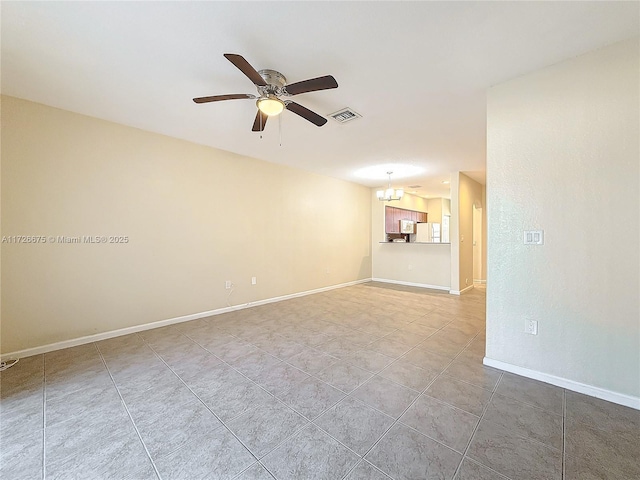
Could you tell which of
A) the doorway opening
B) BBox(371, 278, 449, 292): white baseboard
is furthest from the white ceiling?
the doorway opening

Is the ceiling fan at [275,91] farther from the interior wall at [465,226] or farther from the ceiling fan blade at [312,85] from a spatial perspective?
the interior wall at [465,226]

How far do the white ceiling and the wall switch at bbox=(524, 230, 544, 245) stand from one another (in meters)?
1.35

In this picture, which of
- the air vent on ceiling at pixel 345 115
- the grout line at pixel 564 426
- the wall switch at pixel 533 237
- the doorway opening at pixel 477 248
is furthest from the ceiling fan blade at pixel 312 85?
the doorway opening at pixel 477 248

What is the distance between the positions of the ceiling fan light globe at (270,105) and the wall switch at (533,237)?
2.36 m

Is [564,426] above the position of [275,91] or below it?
below

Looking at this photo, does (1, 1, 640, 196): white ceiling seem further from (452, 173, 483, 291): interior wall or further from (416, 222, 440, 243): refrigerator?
(416, 222, 440, 243): refrigerator

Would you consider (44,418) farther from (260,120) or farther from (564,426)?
(564,426)

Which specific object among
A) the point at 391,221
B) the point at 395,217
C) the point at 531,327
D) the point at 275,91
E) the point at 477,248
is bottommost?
the point at 531,327

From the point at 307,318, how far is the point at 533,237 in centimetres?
287

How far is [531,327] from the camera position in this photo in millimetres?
2104

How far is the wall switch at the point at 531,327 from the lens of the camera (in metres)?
2.08

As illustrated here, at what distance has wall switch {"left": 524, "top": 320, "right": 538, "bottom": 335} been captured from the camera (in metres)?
2.08

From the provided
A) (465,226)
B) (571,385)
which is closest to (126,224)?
(571,385)

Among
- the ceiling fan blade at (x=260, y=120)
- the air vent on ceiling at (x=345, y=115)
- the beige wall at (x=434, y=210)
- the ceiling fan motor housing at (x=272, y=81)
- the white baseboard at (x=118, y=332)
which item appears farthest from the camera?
the beige wall at (x=434, y=210)
